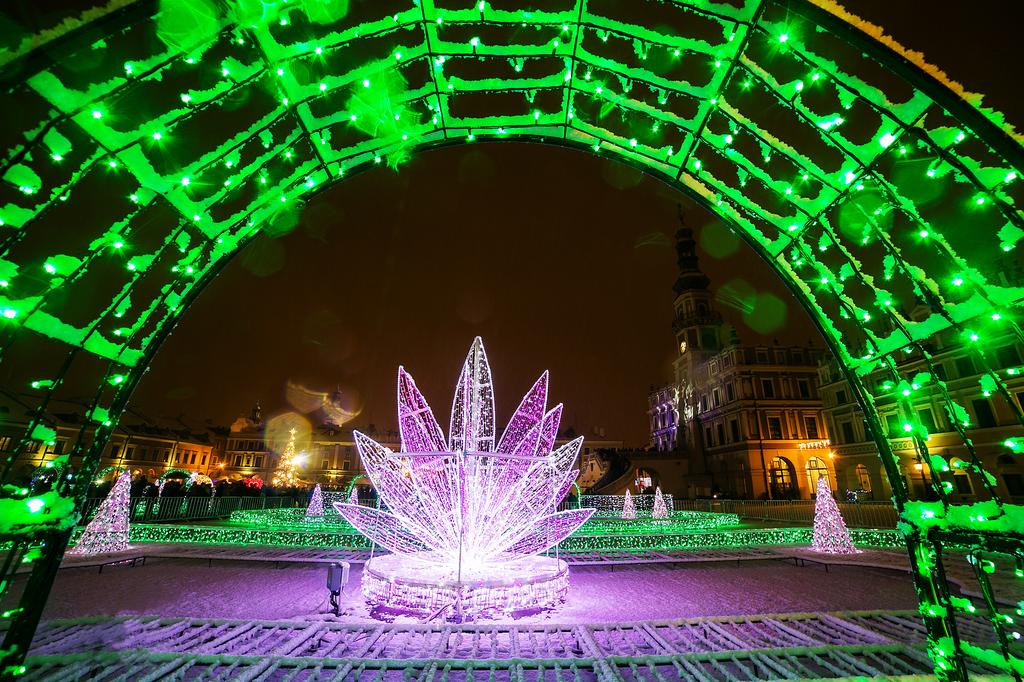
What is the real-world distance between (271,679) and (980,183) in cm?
734

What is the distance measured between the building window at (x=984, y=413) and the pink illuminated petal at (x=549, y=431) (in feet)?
101

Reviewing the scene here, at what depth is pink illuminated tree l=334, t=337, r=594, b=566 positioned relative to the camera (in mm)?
7719

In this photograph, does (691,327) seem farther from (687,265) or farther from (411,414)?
(411,414)

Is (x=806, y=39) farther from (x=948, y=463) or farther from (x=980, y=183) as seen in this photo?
(x=948, y=463)

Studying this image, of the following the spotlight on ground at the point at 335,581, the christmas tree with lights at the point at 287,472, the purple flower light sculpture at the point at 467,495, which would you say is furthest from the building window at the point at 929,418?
the christmas tree with lights at the point at 287,472

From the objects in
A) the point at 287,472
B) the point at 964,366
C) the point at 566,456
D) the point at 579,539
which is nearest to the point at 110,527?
the point at 566,456

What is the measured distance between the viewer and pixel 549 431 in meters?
9.59

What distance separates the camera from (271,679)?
170 inches

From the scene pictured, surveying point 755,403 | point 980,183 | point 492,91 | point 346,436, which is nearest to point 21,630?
point 492,91

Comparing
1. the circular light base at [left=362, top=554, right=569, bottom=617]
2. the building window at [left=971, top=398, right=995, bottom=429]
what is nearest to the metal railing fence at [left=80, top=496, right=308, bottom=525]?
the circular light base at [left=362, top=554, right=569, bottom=617]

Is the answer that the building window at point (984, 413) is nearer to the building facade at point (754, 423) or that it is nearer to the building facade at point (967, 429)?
the building facade at point (967, 429)

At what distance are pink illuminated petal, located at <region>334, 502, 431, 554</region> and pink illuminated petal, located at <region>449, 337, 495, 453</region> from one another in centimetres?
203

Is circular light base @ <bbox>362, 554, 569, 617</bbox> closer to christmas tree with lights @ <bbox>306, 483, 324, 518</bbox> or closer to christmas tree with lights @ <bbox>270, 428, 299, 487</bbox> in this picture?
christmas tree with lights @ <bbox>306, 483, 324, 518</bbox>

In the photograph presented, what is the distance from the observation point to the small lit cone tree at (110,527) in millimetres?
11750
